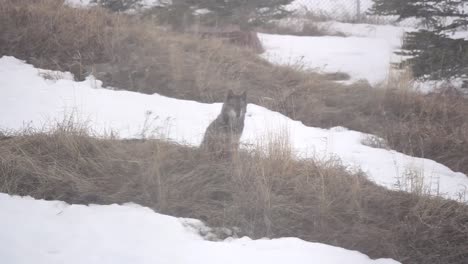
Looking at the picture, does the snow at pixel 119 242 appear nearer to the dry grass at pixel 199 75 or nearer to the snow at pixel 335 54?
the dry grass at pixel 199 75

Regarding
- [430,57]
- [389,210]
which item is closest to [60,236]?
[389,210]

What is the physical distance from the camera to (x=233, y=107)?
4.88m

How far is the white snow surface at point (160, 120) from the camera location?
188 inches

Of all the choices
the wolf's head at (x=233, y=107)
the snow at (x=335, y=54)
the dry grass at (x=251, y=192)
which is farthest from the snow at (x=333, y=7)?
the dry grass at (x=251, y=192)

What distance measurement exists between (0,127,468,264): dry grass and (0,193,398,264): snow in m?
0.24

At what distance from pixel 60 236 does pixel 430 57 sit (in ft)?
23.6

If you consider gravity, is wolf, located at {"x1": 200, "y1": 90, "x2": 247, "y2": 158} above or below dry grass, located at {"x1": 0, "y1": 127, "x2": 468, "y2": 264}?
above

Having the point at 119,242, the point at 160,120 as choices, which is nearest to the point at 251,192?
the point at 119,242

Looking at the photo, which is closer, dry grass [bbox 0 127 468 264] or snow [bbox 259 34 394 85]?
dry grass [bbox 0 127 468 264]

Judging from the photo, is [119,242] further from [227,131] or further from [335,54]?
[335,54]

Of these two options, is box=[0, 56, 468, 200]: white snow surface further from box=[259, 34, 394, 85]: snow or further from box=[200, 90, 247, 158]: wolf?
box=[259, 34, 394, 85]: snow

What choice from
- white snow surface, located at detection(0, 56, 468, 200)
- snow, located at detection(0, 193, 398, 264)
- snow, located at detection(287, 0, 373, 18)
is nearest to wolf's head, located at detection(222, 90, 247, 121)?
white snow surface, located at detection(0, 56, 468, 200)

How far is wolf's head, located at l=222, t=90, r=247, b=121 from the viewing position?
15.7 ft

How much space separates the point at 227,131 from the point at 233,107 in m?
0.39
